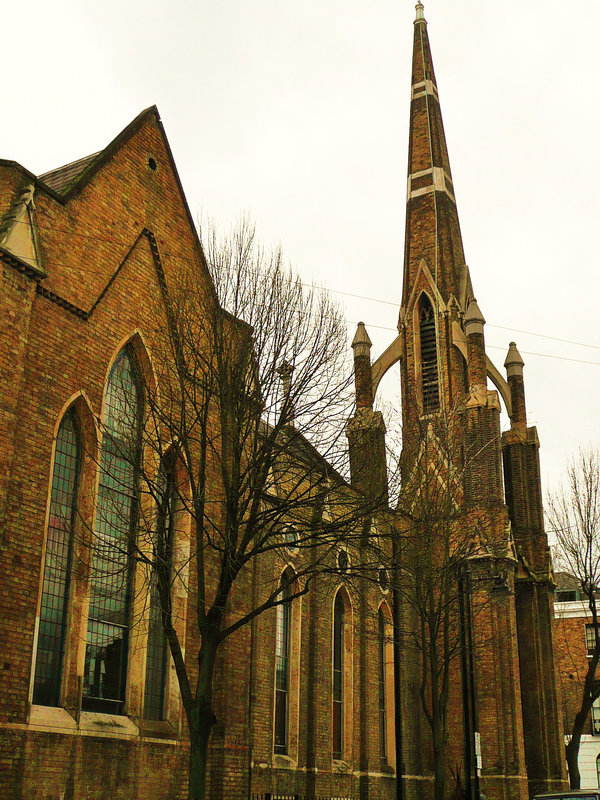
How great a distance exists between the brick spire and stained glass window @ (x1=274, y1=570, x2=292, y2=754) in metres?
19.0

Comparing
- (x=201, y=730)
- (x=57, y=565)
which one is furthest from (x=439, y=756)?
(x=57, y=565)

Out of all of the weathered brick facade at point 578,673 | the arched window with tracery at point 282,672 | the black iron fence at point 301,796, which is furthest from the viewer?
the weathered brick facade at point 578,673

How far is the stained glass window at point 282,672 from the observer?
20.8 m

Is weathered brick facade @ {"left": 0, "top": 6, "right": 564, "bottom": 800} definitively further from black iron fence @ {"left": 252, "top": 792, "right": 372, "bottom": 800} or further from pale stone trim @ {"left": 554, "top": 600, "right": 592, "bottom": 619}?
pale stone trim @ {"left": 554, "top": 600, "right": 592, "bottom": 619}

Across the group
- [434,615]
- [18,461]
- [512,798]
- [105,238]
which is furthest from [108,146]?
[512,798]

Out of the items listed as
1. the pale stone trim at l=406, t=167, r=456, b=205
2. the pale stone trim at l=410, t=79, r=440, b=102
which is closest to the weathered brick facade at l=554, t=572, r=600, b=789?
the pale stone trim at l=406, t=167, r=456, b=205

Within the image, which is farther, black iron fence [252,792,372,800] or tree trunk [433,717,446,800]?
tree trunk [433,717,446,800]

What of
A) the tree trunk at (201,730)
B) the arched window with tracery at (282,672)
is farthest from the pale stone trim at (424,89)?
the tree trunk at (201,730)

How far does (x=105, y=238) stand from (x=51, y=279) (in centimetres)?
175

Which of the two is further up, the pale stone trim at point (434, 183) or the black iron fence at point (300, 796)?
the pale stone trim at point (434, 183)

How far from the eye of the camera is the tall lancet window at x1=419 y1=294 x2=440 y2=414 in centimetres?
3562

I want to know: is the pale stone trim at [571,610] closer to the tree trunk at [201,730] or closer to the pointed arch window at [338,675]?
the pointed arch window at [338,675]

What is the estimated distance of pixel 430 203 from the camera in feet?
130

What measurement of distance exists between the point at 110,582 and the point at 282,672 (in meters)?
8.12
